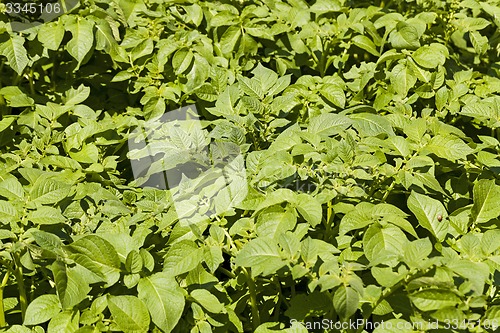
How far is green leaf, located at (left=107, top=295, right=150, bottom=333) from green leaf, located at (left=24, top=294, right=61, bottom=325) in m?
0.19

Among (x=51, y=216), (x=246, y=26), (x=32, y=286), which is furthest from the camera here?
(x=246, y=26)

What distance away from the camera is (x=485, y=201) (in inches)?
76.5

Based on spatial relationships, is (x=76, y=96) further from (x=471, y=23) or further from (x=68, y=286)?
(x=471, y=23)

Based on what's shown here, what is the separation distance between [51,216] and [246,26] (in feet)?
4.34

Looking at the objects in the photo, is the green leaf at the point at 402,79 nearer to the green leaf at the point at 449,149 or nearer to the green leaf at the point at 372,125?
the green leaf at the point at 372,125

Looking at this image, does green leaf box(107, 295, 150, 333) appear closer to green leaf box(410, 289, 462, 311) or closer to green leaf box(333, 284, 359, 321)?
green leaf box(333, 284, 359, 321)

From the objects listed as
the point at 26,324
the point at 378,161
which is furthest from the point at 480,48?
the point at 26,324

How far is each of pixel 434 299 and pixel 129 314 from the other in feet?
2.36

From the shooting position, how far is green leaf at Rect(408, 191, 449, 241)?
5.99ft

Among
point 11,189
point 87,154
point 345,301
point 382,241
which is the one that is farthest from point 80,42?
point 345,301

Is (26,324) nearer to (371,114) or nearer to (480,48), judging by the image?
(371,114)

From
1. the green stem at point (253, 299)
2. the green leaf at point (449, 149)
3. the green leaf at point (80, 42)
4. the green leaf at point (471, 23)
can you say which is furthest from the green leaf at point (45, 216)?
the green leaf at point (471, 23)

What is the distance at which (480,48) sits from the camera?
2838mm

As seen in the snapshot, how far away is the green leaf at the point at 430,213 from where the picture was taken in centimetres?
183
